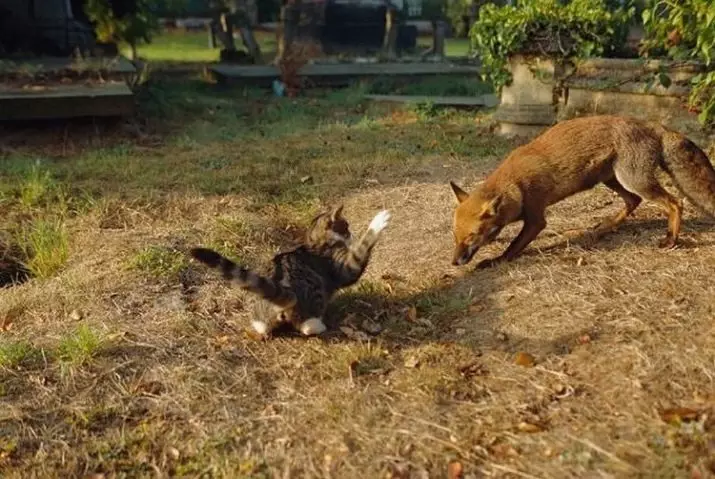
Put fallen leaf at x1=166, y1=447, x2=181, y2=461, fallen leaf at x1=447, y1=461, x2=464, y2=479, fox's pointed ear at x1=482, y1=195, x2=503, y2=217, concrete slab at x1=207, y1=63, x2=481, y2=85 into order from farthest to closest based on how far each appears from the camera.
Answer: concrete slab at x1=207, y1=63, x2=481, y2=85, fox's pointed ear at x1=482, y1=195, x2=503, y2=217, fallen leaf at x1=166, y1=447, x2=181, y2=461, fallen leaf at x1=447, y1=461, x2=464, y2=479

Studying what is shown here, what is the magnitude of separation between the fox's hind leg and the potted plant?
388 cm

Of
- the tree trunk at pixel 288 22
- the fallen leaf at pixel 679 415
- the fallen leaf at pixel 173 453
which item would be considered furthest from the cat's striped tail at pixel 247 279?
the tree trunk at pixel 288 22

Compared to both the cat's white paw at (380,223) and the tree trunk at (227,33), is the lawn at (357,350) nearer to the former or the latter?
the cat's white paw at (380,223)

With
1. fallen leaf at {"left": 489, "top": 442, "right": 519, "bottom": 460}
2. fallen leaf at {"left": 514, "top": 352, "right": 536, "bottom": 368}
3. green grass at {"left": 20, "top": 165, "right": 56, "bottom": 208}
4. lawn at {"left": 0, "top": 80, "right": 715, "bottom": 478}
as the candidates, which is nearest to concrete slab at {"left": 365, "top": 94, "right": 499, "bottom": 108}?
lawn at {"left": 0, "top": 80, "right": 715, "bottom": 478}

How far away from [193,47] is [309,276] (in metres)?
22.5

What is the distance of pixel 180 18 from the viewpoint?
3039 cm

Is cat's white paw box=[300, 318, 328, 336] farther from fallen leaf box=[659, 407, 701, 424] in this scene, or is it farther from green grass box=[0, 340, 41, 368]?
fallen leaf box=[659, 407, 701, 424]

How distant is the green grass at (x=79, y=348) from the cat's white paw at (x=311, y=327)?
107cm

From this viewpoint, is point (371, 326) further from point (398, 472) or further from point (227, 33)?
point (227, 33)

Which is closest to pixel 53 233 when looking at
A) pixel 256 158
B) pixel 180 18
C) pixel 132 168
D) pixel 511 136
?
pixel 132 168

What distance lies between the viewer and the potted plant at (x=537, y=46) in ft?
27.6

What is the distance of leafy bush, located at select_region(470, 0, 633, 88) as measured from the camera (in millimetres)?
8391

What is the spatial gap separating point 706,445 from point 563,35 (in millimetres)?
6521

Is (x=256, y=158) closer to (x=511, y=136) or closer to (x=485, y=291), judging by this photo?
(x=511, y=136)
